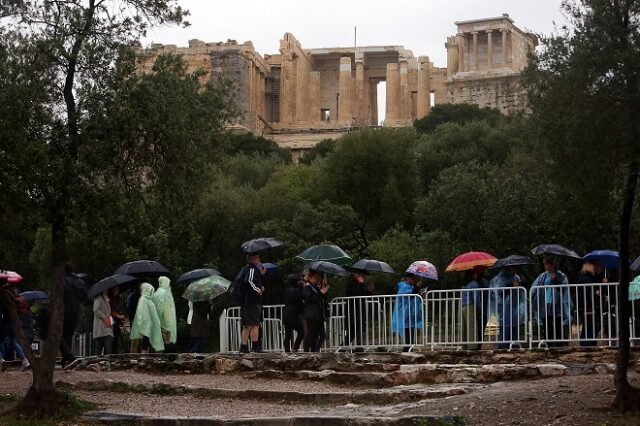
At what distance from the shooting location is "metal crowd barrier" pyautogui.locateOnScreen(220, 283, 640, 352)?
16.5 meters

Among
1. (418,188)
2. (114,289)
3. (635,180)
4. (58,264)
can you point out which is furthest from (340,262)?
(418,188)

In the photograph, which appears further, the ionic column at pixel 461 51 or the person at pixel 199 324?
the ionic column at pixel 461 51

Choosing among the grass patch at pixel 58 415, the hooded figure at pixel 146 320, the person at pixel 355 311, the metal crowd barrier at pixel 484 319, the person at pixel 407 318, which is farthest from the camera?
the hooded figure at pixel 146 320

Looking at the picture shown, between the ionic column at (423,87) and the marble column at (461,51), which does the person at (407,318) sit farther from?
the marble column at (461,51)

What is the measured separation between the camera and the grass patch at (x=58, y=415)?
13414mm

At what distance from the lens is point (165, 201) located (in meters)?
15.1

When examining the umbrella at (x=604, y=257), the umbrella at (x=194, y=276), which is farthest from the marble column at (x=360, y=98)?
the umbrella at (x=604, y=257)

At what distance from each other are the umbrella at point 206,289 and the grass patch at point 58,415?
5.94 meters

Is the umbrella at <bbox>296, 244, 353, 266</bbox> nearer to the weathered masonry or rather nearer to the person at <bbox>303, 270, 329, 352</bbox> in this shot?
the person at <bbox>303, 270, 329, 352</bbox>

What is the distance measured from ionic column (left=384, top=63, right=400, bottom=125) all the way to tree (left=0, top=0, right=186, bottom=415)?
7948cm

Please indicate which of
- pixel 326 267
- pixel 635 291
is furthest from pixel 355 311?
pixel 635 291

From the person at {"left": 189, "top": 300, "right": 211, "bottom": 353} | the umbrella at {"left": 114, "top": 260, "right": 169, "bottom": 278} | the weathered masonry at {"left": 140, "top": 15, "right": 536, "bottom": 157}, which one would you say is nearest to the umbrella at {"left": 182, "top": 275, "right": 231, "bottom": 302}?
the person at {"left": 189, "top": 300, "right": 211, "bottom": 353}

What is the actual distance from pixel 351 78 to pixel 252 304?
79171 mm

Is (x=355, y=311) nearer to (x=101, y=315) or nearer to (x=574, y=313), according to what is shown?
(x=574, y=313)
